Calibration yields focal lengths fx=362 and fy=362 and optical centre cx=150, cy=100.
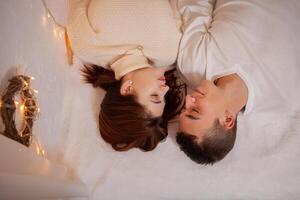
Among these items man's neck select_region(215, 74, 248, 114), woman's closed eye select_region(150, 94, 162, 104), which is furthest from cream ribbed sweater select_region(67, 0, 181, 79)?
man's neck select_region(215, 74, 248, 114)

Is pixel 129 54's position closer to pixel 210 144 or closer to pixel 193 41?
pixel 193 41

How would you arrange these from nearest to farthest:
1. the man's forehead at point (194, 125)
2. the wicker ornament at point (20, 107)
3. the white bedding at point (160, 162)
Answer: the wicker ornament at point (20, 107), the man's forehead at point (194, 125), the white bedding at point (160, 162)

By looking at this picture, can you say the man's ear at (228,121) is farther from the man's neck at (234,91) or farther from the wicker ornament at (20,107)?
the wicker ornament at (20,107)

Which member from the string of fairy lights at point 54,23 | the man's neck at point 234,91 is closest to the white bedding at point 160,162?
the string of fairy lights at point 54,23

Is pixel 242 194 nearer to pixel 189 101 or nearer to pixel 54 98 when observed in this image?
pixel 189 101

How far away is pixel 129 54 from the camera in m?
1.21

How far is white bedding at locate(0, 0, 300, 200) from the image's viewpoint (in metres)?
1.23

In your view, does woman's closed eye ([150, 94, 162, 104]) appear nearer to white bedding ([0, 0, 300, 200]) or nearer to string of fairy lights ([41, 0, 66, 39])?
white bedding ([0, 0, 300, 200])

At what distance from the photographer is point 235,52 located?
1218 mm

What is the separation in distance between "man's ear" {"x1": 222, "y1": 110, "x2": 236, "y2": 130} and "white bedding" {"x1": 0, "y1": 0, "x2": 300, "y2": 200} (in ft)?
0.55

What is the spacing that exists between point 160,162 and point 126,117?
0.75 ft

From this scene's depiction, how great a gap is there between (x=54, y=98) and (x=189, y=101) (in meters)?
0.45

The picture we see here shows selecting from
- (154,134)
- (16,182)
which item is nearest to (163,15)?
(154,134)

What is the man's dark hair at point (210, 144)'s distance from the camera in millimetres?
1113
